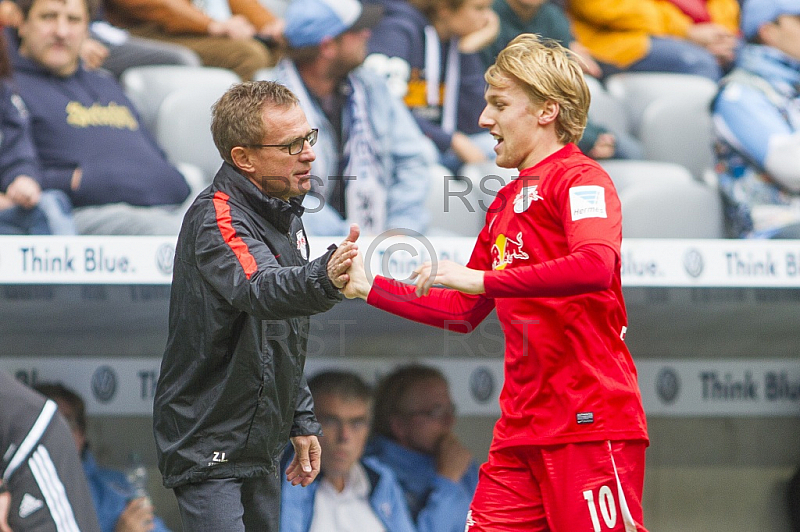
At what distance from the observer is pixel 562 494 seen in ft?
6.39

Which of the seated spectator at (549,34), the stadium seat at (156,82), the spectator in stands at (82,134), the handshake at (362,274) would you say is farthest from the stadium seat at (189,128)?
the handshake at (362,274)

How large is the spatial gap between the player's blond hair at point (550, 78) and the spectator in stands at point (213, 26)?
2194 mm

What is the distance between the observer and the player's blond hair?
79.6 inches

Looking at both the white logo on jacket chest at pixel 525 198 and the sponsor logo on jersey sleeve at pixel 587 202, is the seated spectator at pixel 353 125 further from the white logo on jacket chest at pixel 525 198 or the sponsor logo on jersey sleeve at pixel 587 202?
the sponsor logo on jersey sleeve at pixel 587 202

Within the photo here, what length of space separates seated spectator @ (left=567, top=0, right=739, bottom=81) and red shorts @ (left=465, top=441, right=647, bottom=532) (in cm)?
308

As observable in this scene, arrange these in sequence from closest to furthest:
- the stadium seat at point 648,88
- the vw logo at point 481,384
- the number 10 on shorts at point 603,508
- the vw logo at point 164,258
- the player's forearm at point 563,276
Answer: the player's forearm at point 563,276, the number 10 on shorts at point 603,508, the vw logo at point 164,258, the vw logo at point 481,384, the stadium seat at point 648,88

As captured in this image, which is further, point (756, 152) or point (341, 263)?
point (756, 152)

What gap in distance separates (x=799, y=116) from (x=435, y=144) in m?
1.61

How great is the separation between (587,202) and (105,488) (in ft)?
8.90

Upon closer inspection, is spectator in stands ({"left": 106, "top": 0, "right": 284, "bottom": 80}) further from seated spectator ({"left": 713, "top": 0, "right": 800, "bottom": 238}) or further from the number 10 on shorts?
the number 10 on shorts

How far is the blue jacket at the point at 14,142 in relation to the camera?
333 cm

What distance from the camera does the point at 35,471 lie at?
2084mm

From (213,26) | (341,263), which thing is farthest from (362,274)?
(213,26)

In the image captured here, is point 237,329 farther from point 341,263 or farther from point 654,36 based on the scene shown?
point 654,36
